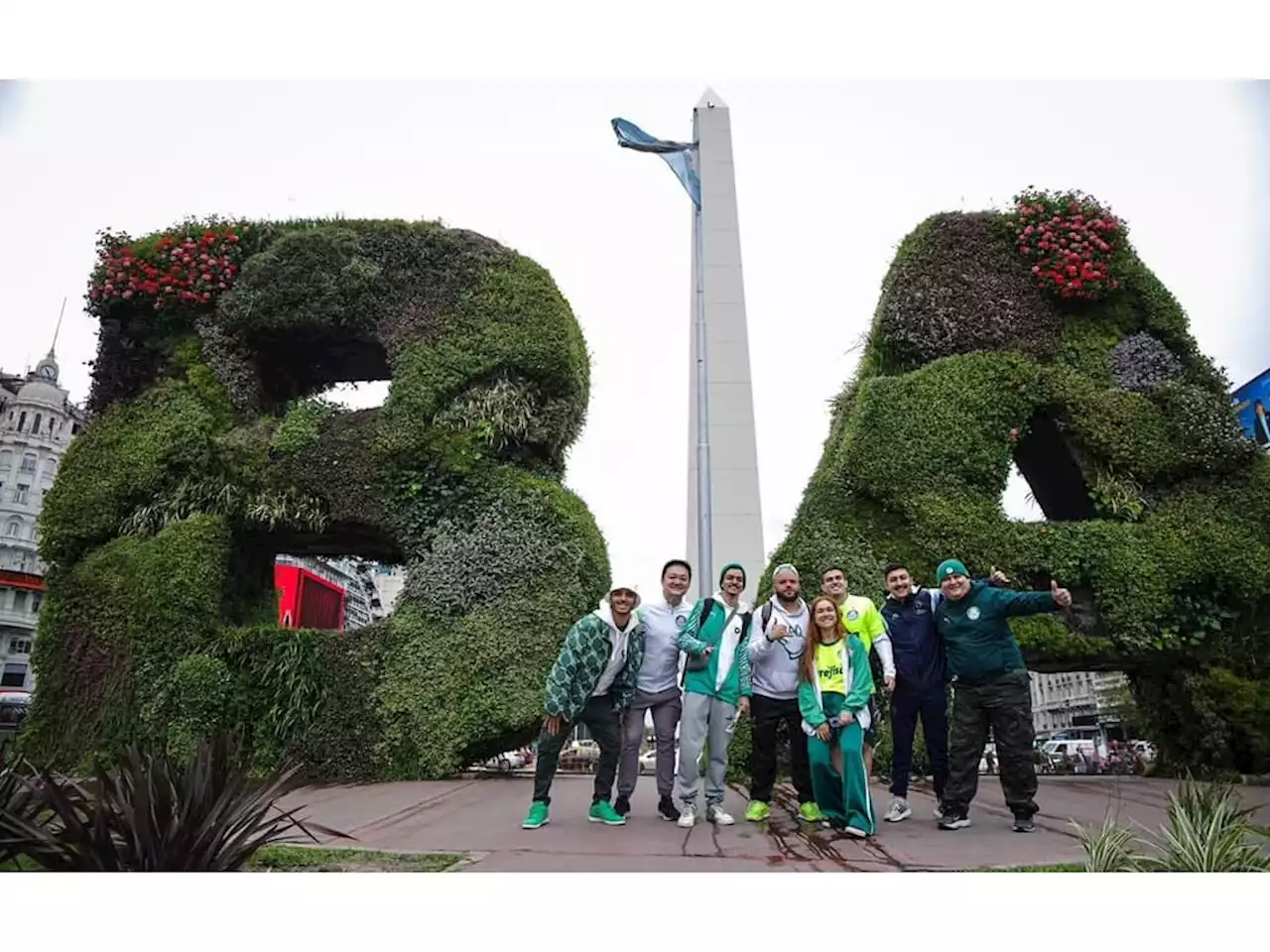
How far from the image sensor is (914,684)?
223 inches

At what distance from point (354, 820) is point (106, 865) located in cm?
274

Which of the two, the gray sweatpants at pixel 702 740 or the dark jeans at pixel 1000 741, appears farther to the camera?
the gray sweatpants at pixel 702 740

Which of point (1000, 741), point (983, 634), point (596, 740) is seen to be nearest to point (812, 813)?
point (1000, 741)

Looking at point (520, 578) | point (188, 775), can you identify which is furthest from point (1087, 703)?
point (188, 775)

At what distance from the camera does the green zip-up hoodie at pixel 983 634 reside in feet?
17.1

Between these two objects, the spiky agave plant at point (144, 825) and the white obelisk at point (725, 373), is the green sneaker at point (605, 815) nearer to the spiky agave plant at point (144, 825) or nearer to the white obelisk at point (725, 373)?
the spiky agave plant at point (144, 825)

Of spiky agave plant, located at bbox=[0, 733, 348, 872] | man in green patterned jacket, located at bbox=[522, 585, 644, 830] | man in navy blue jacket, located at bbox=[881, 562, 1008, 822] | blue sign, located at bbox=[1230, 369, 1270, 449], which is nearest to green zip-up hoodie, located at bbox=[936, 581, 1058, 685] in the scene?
man in navy blue jacket, located at bbox=[881, 562, 1008, 822]

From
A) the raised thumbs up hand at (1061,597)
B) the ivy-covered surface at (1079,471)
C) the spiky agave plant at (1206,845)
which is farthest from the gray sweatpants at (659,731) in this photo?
the ivy-covered surface at (1079,471)

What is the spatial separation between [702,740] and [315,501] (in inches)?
265

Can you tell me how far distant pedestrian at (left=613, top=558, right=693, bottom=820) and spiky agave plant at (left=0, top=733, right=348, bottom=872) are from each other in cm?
246

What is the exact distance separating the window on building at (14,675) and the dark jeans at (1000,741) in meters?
47.6

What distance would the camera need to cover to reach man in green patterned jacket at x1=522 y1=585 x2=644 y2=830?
17.1ft

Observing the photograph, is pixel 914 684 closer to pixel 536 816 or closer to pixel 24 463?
pixel 536 816

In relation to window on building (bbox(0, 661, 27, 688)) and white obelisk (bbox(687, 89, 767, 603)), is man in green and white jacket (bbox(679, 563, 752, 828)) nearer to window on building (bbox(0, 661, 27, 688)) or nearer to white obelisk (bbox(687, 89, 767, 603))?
white obelisk (bbox(687, 89, 767, 603))
